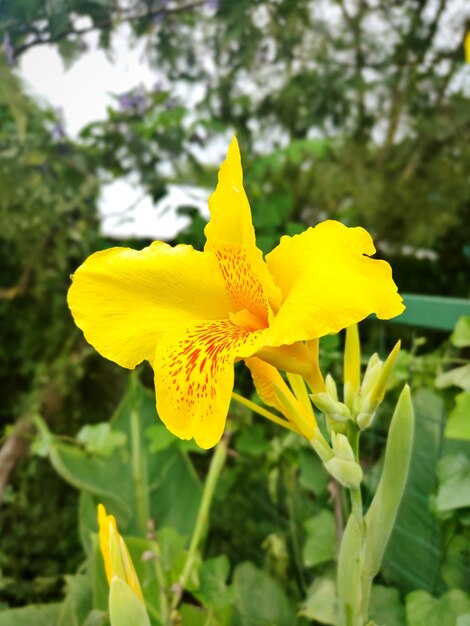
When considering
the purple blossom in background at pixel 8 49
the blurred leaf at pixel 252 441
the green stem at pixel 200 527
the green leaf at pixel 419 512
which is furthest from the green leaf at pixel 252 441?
the purple blossom in background at pixel 8 49

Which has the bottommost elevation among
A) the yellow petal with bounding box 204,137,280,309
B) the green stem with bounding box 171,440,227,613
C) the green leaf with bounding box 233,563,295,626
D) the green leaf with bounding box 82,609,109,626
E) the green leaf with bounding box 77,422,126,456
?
the green leaf with bounding box 233,563,295,626

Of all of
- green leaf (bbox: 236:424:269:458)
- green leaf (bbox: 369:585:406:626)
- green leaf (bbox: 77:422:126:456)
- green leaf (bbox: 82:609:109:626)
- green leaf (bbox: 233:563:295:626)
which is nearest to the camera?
green leaf (bbox: 82:609:109:626)

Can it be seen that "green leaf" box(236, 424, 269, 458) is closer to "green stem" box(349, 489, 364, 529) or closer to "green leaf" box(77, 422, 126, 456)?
"green leaf" box(77, 422, 126, 456)

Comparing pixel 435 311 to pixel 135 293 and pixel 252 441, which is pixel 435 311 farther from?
pixel 135 293

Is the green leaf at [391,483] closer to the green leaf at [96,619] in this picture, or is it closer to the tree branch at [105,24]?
the green leaf at [96,619]

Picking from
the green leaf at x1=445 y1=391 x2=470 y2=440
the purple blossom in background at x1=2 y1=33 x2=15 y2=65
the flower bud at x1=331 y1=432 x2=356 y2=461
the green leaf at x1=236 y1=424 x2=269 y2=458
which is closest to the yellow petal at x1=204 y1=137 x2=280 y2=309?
the flower bud at x1=331 y1=432 x2=356 y2=461

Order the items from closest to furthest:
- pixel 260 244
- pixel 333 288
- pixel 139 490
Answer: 1. pixel 333 288
2. pixel 139 490
3. pixel 260 244

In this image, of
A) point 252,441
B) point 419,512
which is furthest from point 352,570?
point 252,441
